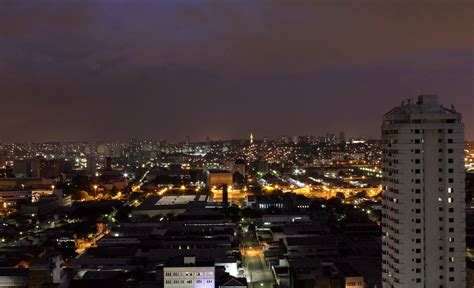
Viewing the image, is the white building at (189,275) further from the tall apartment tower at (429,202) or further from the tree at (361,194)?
the tree at (361,194)

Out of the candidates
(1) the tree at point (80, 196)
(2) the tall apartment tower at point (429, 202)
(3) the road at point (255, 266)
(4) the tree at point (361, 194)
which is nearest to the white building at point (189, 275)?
(3) the road at point (255, 266)

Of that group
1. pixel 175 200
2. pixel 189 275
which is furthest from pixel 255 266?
pixel 175 200

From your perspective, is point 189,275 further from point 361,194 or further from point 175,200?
point 361,194

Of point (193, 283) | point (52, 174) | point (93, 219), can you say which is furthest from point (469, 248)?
point (52, 174)

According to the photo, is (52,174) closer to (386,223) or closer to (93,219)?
(93,219)

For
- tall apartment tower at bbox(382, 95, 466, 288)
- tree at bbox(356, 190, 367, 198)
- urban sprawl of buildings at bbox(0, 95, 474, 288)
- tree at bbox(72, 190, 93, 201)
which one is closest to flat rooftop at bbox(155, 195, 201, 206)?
urban sprawl of buildings at bbox(0, 95, 474, 288)

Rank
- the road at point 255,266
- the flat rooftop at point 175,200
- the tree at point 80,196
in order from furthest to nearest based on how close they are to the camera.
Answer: the tree at point 80,196, the flat rooftop at point 175,200, the road at point 255,266

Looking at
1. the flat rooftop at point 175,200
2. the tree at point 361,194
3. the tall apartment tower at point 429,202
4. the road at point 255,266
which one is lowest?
the road at point 255,266
